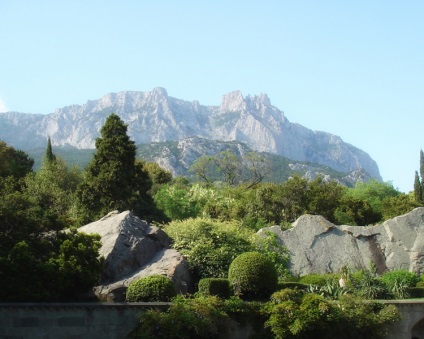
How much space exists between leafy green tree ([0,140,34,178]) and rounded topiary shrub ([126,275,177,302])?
2864cm

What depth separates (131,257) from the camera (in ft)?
72.7

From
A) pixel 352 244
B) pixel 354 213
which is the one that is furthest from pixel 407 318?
pixel 354 213

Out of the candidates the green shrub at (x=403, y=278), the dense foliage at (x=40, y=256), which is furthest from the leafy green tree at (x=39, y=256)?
the green shrub at (x=403, y=278)

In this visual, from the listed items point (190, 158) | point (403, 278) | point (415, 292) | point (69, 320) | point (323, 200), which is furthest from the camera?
point (190, 158)

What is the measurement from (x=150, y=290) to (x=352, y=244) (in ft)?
49.9

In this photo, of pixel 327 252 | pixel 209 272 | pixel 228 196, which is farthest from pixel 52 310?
pixel 228 196

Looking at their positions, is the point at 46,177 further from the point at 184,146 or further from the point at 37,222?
the point at 184,146

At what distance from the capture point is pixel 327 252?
30.8m

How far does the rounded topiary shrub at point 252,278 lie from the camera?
20.5m

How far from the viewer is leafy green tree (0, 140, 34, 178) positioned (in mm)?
45969

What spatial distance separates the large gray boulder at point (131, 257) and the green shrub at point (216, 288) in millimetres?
1222

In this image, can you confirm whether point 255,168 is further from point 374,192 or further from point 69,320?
point 69,320

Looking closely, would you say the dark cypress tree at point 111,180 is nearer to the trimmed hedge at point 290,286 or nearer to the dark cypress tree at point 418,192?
the trimmed hedge at point 290,286

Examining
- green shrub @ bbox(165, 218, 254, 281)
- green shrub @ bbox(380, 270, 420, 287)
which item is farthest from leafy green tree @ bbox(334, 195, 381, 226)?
green shrub @ bbox(165, 218, 254, 281)
